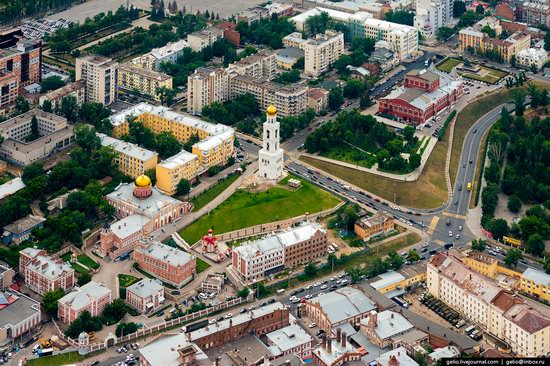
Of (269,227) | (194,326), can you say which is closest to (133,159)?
(269,227)

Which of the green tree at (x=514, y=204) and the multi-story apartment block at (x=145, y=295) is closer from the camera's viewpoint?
the multi-story apartment block at (x=145, y=295)

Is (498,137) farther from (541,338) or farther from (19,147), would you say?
(19,147)

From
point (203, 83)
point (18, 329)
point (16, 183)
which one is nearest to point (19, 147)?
point (16, 183)

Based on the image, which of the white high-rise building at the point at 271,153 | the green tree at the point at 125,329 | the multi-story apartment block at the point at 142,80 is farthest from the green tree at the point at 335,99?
the green tree at the point at 125,329

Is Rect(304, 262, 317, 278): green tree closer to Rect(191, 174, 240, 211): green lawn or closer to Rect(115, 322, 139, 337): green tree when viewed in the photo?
Rect(191, 174, 240, 211): green lawn

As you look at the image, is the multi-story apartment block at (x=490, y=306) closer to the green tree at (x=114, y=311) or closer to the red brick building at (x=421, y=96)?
the green tree at (x=114, y=311)

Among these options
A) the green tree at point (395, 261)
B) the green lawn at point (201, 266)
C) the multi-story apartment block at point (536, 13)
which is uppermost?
the multi-story apartment block at point (536, 13)
